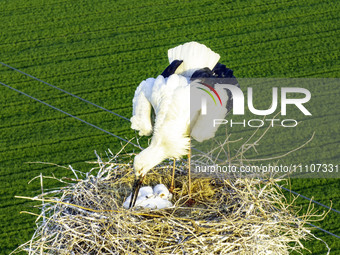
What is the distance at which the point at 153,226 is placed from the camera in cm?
293

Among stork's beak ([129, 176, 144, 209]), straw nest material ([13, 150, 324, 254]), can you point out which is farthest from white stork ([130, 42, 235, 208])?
straw nest material ([13, 150, 324, 254])

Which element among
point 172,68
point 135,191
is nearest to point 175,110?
point 172,68

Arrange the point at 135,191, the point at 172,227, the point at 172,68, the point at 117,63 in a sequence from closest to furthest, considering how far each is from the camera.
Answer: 1. the point at 172,227
2. the point at 135,191
3. the point at 172,68
4. the point at 117,63

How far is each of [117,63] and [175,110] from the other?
Result: 3.24m

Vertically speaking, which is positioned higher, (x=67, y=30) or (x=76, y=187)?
(x=67, y=30)

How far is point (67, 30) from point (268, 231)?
464 cm

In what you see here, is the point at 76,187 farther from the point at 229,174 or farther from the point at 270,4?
the point at 270,4

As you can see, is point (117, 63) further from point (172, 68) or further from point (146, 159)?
point (146, 159)

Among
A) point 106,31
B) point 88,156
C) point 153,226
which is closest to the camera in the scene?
point 153,226

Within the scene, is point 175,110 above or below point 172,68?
below

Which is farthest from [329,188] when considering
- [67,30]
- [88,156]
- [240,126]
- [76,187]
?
[67,30]

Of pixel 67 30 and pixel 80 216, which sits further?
pixel 67 30

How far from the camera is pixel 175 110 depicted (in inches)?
126

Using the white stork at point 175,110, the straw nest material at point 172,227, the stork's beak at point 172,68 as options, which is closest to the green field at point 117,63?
the straw nest material at point 172,227
